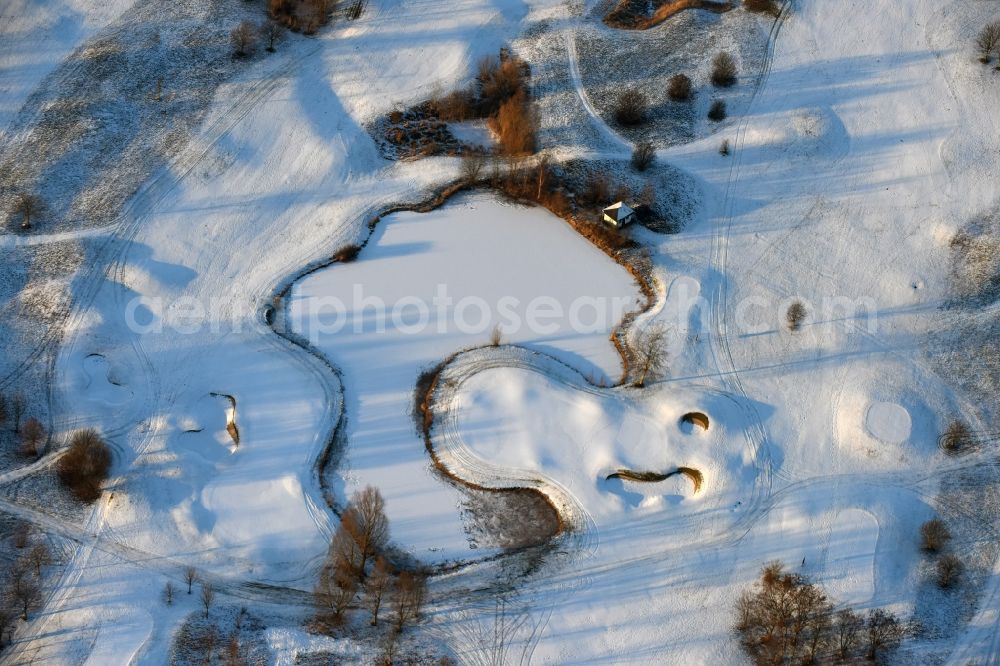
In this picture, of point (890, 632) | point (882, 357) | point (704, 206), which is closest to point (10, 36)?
point (704, 206)

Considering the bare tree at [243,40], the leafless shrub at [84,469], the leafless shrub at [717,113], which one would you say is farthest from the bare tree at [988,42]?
the leafless shrub at [84,469]

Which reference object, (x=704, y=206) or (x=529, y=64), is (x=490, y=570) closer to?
(x=704, y=206)

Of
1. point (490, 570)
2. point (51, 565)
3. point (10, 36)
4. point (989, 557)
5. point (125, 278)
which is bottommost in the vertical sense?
point (989, 557)

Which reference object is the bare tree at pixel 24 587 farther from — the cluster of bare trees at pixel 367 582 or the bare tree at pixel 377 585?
the bare tree at pixel 377 585

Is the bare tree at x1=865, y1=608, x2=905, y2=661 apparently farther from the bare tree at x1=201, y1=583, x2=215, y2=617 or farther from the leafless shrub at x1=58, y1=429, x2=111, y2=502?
the leafless shrub at x1=58, y1=429, x2=111, y2=502

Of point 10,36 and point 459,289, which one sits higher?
point 10,36

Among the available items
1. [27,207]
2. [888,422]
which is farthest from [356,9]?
[888,422]

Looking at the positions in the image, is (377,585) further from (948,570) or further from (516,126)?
(516,126)
